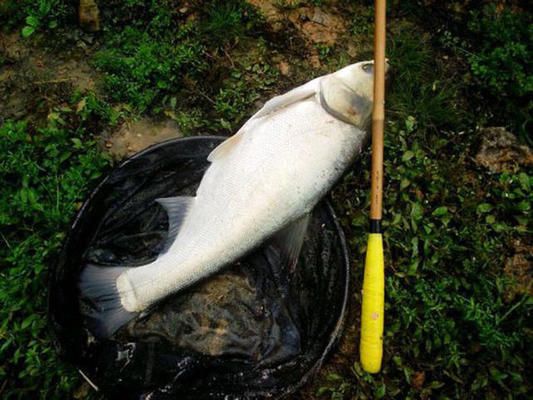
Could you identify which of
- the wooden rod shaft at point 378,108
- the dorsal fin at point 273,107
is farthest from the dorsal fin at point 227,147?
the wooden rod shaft at point 378,108

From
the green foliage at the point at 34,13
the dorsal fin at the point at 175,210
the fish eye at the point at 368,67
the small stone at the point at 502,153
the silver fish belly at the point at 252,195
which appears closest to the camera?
the silver fish belly at the point at 252,195

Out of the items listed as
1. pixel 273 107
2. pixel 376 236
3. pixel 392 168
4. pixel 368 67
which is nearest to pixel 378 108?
pixel 368 67

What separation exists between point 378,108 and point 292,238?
0.93m

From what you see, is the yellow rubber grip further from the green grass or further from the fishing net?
the green grass

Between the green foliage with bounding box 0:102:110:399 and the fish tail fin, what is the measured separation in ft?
1.48

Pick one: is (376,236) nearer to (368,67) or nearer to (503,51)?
(368,67)

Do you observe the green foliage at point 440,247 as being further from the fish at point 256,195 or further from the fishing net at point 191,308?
the fish at point 256,195

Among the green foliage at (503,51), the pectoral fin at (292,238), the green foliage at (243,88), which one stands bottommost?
the pectoral fin at (292,238)

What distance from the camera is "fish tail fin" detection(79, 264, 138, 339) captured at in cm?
288

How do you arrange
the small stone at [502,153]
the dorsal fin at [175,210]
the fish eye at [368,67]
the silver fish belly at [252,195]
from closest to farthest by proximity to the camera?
1. the silver fish belly at [252,195]
2. the dorsal fin at [175,210]
3. the fish eye at [368,67]
4. the small stone at [502,153]

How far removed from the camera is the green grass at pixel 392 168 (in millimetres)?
3240

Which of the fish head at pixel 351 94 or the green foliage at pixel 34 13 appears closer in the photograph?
the fish head at pixel 351 94

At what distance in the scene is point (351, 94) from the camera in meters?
2.98

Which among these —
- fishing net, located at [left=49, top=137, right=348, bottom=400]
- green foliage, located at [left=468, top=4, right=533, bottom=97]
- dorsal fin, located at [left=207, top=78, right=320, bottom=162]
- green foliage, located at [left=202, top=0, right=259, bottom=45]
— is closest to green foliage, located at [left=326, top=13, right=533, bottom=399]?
green foliage, located at [left=468, top=4, right=533, bottom=97]
